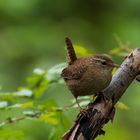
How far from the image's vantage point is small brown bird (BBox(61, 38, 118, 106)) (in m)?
2.84

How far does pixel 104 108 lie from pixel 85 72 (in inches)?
32.5

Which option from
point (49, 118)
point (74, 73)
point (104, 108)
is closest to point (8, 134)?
point (49, 118)

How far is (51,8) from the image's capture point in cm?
735

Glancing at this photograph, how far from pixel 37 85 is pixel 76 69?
1.31 feet

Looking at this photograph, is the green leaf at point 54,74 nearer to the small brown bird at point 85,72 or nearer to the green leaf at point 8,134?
the small brown bird at point 85,72

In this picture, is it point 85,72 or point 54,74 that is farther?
point 85,72

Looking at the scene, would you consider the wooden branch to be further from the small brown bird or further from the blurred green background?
the blurred green background

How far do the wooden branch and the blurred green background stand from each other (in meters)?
2.91

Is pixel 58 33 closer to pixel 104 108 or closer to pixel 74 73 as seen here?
pixel 74 73

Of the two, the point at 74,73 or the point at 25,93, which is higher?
the point at 74,73

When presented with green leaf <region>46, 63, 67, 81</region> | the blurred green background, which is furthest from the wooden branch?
the blurred green background

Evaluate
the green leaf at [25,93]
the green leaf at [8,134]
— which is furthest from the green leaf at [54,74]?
the green leaf at [8,134]

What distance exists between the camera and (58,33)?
22.5 ft

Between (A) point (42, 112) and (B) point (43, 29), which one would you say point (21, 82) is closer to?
(B) point (43, 29)
